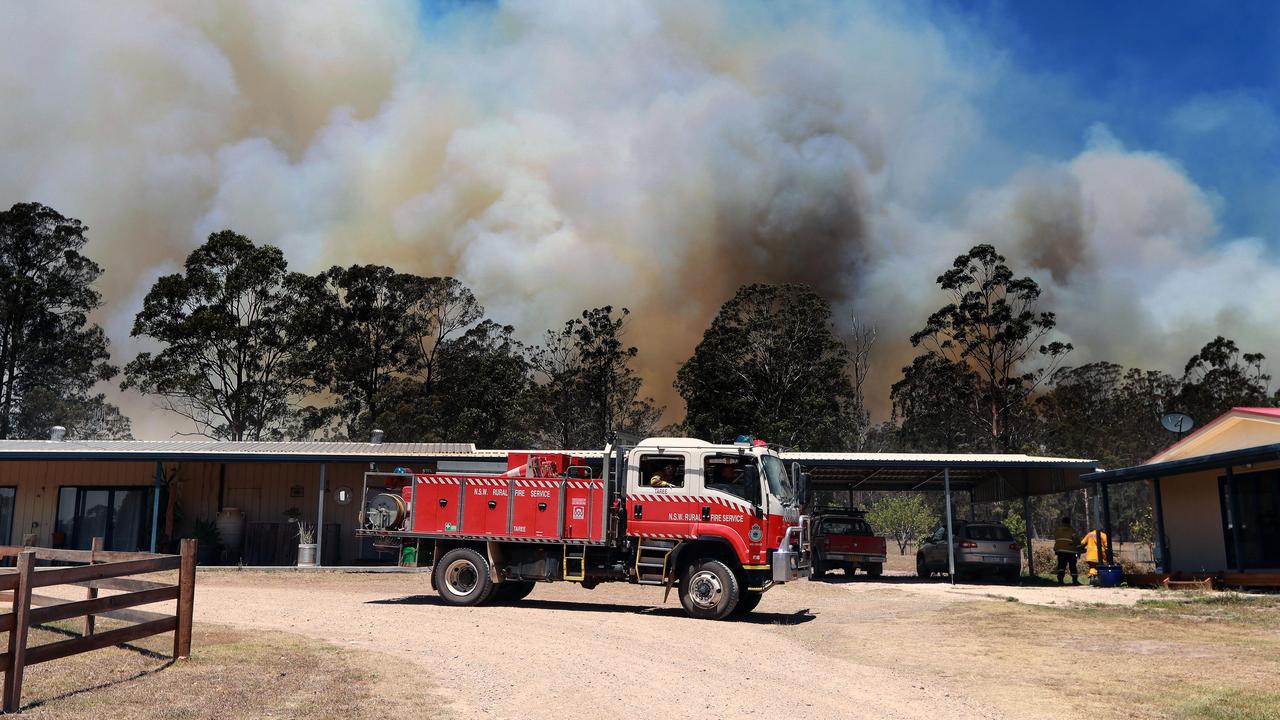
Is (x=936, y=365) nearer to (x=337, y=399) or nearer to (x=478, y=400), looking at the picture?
(x=478, y=400)

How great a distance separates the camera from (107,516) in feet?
101

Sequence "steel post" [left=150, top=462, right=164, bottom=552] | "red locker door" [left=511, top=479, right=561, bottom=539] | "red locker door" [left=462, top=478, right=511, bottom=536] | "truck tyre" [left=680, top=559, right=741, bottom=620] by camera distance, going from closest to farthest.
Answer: "truck tyre" [left=680, top=559, right=741, bottom=620]
"red locker door" [left=511, top=479, right=561, bottom=539]
"red locker door" [left=462, top=478, right=511, bottom=536]
"steel post" [left=150, top=462, right=164, bottom=552]

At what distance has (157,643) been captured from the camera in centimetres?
1158

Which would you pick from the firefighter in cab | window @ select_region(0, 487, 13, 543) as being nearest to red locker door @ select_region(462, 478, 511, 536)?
the firefighter in cab

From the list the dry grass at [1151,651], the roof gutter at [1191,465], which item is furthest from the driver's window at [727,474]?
the roof gutter at [1191,465]

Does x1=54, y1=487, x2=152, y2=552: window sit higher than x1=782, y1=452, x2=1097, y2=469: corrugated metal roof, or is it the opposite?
x1=782, y1=452, x2=1097, y2=469: corrugated metal roof

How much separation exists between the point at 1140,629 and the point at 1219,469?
11.3m

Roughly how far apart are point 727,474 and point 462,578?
5.16 m

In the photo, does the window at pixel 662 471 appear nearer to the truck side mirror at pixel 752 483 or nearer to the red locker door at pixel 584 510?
the red locker door at pixel 584 510

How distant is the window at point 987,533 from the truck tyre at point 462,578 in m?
15.7

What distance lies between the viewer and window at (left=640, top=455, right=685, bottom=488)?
1677 cm

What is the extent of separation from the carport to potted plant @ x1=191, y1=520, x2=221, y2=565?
1662cm

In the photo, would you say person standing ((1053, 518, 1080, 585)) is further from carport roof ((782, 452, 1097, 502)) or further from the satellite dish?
the satellite dish

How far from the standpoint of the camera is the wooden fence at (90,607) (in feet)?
26.3
